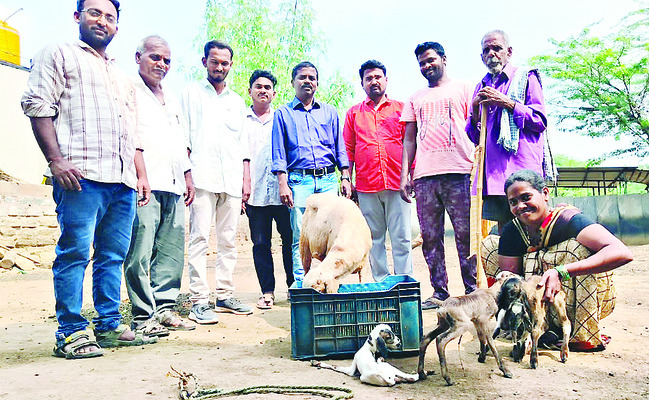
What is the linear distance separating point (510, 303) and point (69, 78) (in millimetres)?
3627

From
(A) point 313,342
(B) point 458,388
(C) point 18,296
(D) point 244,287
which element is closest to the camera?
(B) point 458,388

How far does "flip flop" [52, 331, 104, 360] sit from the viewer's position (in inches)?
156

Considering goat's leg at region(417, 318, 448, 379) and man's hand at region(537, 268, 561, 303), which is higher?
man's hand at region(537, 268, 561, 303)

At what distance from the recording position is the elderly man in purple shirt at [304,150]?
589 cm

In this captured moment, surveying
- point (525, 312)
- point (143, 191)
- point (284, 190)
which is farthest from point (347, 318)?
point (284, 190)

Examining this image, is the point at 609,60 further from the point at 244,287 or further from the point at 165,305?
the point at 165,305

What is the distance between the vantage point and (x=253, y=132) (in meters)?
6.72

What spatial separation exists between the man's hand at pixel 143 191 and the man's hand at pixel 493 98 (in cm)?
307

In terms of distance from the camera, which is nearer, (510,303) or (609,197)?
(510,303)

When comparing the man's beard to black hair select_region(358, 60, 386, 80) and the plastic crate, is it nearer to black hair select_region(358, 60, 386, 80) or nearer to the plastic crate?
the plastic crate

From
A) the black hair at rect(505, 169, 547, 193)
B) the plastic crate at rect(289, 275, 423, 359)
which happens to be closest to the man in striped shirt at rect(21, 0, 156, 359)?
the plastic crate at rect(289, 275, 423, 359)

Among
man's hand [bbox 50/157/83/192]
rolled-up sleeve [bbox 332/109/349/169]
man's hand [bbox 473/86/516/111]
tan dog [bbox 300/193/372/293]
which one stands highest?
man's hand [bbox 473/86/516/111]

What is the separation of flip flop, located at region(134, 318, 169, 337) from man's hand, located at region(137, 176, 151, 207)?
1.08 m

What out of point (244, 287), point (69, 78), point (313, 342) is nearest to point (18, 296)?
point (244, 287)
